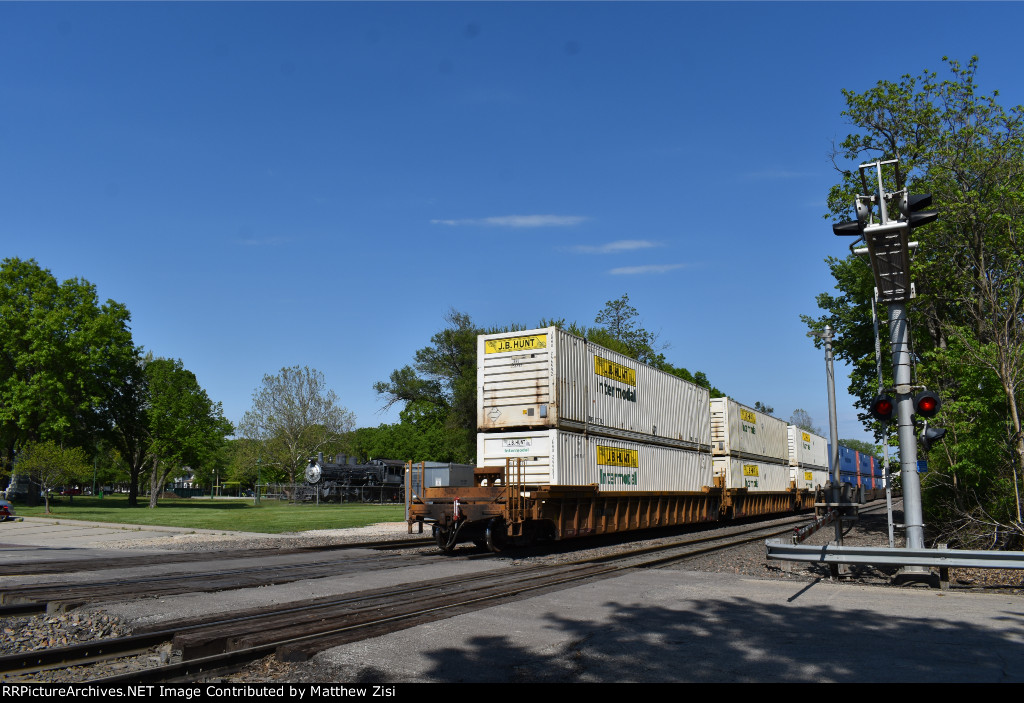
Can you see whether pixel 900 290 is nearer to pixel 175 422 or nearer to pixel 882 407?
pixel 882 407

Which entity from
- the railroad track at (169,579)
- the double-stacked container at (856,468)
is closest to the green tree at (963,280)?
the railroad track at (169,579)

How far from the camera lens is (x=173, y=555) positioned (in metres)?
16.1

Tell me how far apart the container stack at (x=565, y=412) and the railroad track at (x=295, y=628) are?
3941 mm

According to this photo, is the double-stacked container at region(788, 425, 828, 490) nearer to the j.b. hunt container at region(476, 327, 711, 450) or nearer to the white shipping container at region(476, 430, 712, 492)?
the white shipping container at region(476, 430, 712, 492)

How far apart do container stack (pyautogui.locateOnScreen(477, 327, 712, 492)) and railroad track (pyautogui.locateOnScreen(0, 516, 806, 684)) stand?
3941 mm

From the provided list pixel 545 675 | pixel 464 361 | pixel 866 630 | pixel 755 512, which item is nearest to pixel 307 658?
pixel 545 675

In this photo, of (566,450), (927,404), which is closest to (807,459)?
(566,450)

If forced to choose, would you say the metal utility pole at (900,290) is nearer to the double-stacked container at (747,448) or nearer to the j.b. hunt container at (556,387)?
the j.b. hunt container at (556,387)

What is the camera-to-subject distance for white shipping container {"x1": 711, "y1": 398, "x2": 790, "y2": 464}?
25562mm

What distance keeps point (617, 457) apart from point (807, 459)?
79.2 feet

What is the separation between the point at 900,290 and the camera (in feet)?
35.1

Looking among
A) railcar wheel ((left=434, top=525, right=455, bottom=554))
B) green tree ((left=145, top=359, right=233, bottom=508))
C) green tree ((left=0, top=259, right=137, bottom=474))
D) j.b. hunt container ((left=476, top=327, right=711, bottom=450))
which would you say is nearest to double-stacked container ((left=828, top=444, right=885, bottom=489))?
j.b. hunt container ((left=476, top=327, right=711, bottom=450))

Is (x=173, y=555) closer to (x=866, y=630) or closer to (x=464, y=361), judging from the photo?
(x=866, y=630)

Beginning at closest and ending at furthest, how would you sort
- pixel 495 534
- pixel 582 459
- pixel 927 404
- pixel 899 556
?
pixel 899 556 < pixel 927 404 < pixel 495 534 < pixel 582 459
